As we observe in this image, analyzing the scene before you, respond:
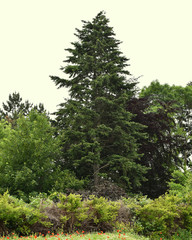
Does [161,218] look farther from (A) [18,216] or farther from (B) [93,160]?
(B) [93,160]

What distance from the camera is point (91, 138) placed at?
51.1 ft

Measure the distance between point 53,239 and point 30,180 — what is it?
6.10 m

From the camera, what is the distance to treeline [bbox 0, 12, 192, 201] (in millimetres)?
13242

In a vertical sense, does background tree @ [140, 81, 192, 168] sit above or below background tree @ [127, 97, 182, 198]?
above

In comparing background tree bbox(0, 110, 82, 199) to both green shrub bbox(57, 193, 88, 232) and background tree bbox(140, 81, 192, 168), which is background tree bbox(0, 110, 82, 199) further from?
background tree bbox(140, 81, 192, 168)

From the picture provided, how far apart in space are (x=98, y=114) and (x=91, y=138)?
5.40 ft

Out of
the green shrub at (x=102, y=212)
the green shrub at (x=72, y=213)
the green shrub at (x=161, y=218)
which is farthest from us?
the green shrub at (x=161, y=218)

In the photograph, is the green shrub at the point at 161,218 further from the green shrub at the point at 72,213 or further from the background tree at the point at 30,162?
the background tree at the point at 30,162

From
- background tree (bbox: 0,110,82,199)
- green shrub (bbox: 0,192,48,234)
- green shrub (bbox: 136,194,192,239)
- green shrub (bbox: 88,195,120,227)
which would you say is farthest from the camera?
background tree (bbox: 0,110,82,199)

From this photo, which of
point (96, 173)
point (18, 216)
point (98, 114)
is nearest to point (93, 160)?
point (96, 173)

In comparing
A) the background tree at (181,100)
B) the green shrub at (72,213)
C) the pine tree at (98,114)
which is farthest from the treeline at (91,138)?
the background tree at (181,100)

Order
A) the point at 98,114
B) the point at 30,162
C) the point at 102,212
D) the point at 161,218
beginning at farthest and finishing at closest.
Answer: the point at 98,114 → the point at 30,162 → the point at 161,218 → the point at 102,212

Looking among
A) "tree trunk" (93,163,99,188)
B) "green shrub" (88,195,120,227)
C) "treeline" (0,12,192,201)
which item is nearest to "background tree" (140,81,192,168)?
"treeline" (0,12,192,201)

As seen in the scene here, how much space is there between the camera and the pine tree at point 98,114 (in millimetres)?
15477
